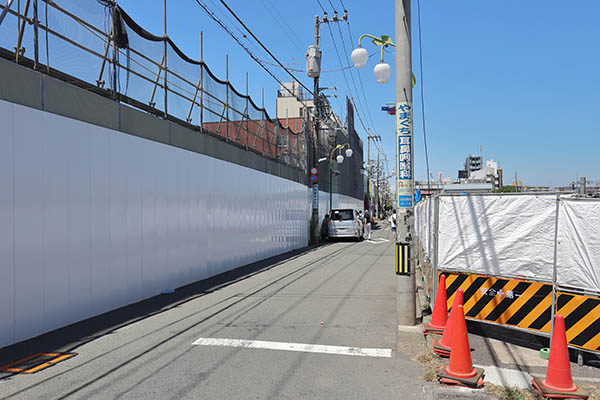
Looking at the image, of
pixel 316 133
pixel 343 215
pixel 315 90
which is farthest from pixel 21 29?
pixel 343 215

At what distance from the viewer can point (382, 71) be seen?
8203mm

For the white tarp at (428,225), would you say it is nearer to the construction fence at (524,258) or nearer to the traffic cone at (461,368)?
the construction fence at (524,258)

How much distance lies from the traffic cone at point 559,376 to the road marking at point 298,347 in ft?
5.69

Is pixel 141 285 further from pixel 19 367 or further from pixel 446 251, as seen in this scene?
pixel 446 251

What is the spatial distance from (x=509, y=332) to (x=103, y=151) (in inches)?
281

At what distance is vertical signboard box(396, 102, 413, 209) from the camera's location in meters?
6.97

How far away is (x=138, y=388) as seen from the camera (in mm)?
4281

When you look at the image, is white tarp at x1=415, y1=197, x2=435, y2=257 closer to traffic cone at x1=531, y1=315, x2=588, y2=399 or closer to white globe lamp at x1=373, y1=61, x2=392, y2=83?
white globe lamp at x1=373, y1=61, x2=392, y2=83

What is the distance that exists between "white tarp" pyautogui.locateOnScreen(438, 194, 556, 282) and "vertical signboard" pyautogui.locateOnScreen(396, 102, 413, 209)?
56 cm

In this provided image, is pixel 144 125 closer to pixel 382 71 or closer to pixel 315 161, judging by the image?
pixel 382 71

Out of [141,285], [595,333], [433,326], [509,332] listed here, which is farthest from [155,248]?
[595,333]

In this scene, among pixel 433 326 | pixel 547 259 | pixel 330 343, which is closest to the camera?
pixel 547 259

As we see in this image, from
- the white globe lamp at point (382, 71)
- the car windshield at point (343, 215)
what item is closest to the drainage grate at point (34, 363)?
the white globe lamp at point (382, 71)

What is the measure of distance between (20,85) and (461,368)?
6.52 m
